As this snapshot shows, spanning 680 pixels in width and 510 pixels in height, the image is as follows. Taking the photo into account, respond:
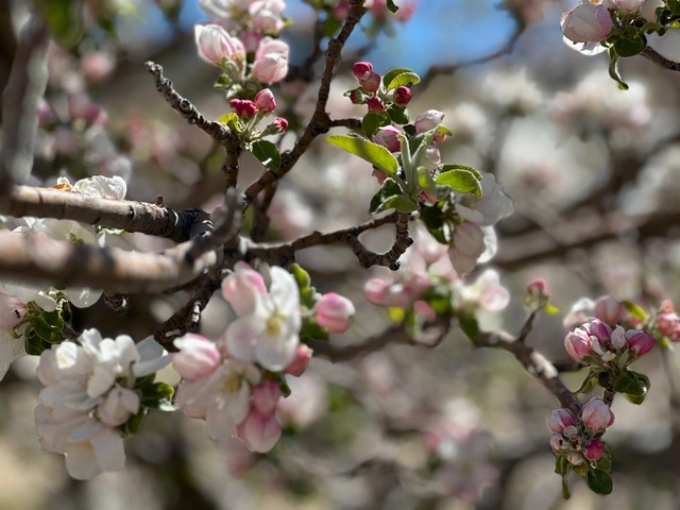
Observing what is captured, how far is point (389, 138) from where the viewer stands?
1.12 meters

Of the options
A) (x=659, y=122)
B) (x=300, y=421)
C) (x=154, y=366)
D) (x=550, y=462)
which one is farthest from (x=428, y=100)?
(x=154, y=366)

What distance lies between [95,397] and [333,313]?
309 mm

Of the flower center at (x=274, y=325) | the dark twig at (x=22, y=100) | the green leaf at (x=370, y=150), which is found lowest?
the flower center at (x=274, y=325)

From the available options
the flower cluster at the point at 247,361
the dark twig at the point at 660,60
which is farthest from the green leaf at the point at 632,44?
the flower cluster at the point at 247,361

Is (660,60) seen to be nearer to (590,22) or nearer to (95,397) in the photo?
(590,22)

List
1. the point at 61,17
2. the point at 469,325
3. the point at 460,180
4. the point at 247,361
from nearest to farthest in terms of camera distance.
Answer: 1. the point at 61,17
2. the point at 247,361
3. the point at 460,180
4. the point at 469,325

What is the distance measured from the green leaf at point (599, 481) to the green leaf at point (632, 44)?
637 millimetres

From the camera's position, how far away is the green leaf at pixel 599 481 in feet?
3.51

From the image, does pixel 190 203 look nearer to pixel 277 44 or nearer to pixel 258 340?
pixel 277 44

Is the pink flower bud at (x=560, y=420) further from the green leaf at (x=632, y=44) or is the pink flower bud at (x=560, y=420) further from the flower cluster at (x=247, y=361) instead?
the green leaf at (x=632, y=44)

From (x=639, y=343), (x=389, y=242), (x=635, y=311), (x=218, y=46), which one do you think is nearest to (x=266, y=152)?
(x=218, y=46)

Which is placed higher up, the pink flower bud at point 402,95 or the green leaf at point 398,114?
the pink flower bud at point 402,95

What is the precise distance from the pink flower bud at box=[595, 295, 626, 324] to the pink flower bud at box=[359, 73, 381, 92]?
0.59 meters

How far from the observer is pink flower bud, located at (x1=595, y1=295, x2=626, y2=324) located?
138cm
